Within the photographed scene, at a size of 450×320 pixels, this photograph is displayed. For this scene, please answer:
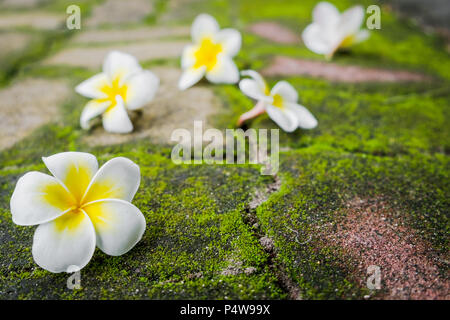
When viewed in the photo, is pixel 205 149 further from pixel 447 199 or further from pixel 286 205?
pixel 447 199

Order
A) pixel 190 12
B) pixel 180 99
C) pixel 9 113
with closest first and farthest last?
1. pixel 9 113
2. pixel 180 99
3. pixel 190 12

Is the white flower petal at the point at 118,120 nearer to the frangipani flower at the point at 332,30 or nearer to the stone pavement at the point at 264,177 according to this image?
the stone pavement at the point at 264,177

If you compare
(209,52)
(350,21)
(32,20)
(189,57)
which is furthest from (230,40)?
(32,20)

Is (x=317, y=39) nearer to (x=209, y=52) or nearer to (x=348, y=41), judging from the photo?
(x=348, y=41)

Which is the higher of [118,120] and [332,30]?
[332,30]

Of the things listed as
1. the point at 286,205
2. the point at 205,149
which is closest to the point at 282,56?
the point at 205,149

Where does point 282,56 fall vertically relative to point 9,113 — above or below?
above
